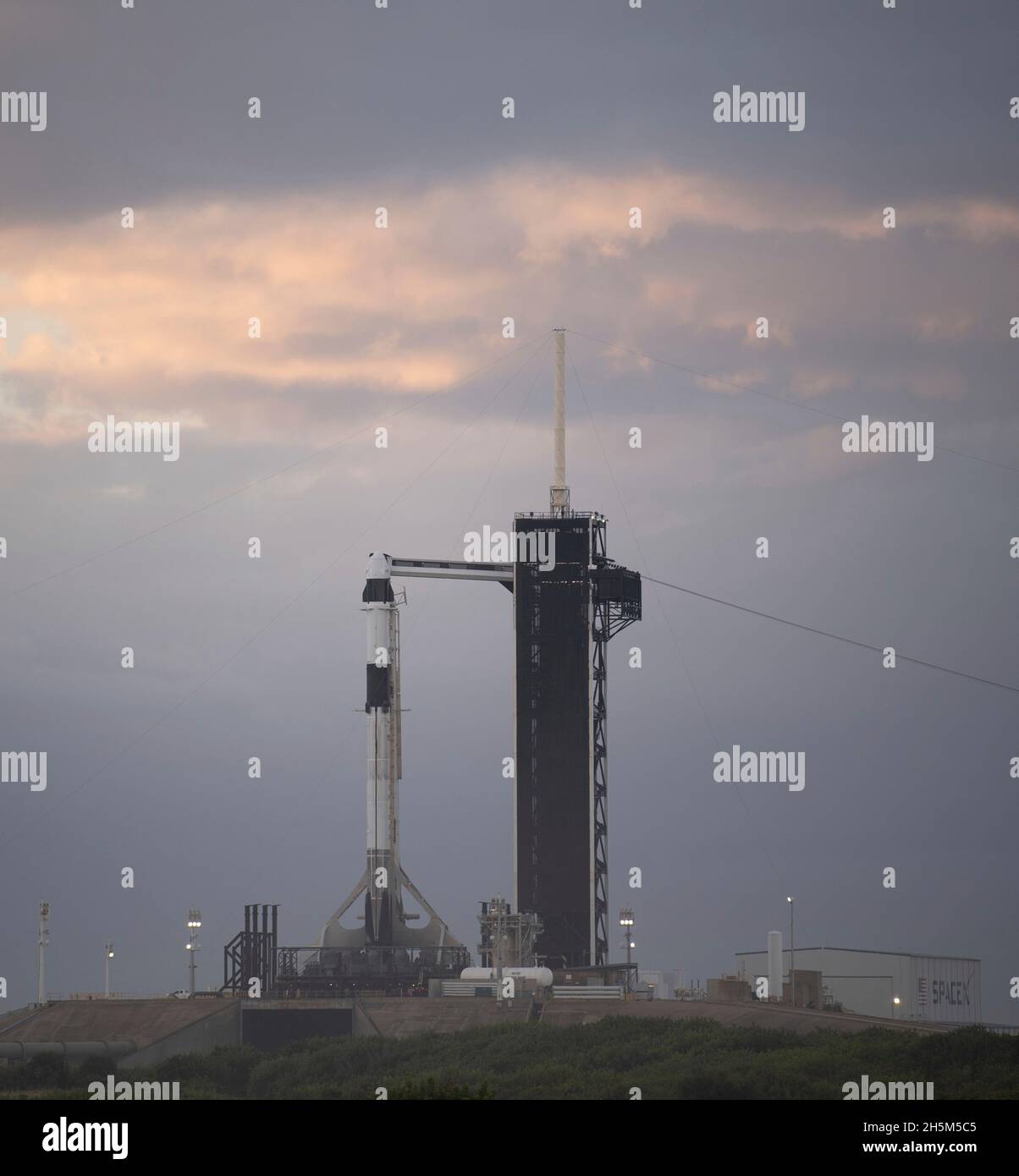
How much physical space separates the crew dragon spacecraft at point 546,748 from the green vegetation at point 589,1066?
15.6 metres

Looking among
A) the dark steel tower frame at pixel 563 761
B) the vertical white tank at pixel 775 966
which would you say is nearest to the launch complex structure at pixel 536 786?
the dark steel tower frame at pixel 563 761

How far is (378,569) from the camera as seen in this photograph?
96812mm

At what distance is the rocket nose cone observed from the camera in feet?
317

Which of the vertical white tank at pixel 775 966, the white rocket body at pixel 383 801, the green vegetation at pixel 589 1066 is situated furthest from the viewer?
the white rocket body at pixel 383 801

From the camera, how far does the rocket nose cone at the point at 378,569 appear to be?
96.8 m

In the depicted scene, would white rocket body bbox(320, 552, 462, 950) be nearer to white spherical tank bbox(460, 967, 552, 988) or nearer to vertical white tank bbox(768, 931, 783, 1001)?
white spherical tank bbox(460, 967, 552, 988)

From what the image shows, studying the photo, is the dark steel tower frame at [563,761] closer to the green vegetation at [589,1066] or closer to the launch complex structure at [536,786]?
the launch complex structure at [536,786]

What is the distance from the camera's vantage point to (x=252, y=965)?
296 ft

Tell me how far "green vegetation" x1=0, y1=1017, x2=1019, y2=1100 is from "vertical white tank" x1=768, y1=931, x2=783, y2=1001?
30.6ft

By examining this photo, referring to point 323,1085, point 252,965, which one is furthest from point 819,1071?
point 252,965

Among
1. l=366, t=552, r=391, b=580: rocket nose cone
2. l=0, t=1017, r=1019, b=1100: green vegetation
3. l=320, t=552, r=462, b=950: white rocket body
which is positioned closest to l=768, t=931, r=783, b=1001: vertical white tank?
l=0, t=1017, r=1019, b=1100: green vegetation

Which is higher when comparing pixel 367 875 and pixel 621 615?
pixel 621 615
